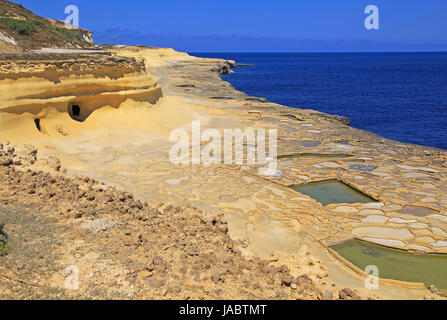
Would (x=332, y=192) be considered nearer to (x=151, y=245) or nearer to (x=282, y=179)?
(x=282, y=179)

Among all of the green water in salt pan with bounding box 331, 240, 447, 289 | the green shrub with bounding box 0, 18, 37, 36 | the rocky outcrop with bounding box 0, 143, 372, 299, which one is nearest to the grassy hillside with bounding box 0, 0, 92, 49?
the green shrub with bounding box 0, 18, 37, 36

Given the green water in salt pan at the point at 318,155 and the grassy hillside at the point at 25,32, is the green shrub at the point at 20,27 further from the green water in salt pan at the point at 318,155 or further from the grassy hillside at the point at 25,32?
the green water in salt pan at the point at 318,155

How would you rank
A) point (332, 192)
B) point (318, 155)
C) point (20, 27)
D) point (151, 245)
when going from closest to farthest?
1. point (151, 245)
2. point (332, 192)
3. point (318, 155)
4. point (20, 27)

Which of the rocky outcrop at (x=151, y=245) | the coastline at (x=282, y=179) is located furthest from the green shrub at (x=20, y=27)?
the rocky outcrop at (x=151, y=245)

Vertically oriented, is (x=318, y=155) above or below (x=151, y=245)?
above

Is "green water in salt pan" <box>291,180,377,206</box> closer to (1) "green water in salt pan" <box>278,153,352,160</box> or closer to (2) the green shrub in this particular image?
(1) "green water in salt pan" <box>278,153,352,160</box>

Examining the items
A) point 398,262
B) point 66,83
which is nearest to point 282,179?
point 398,262
